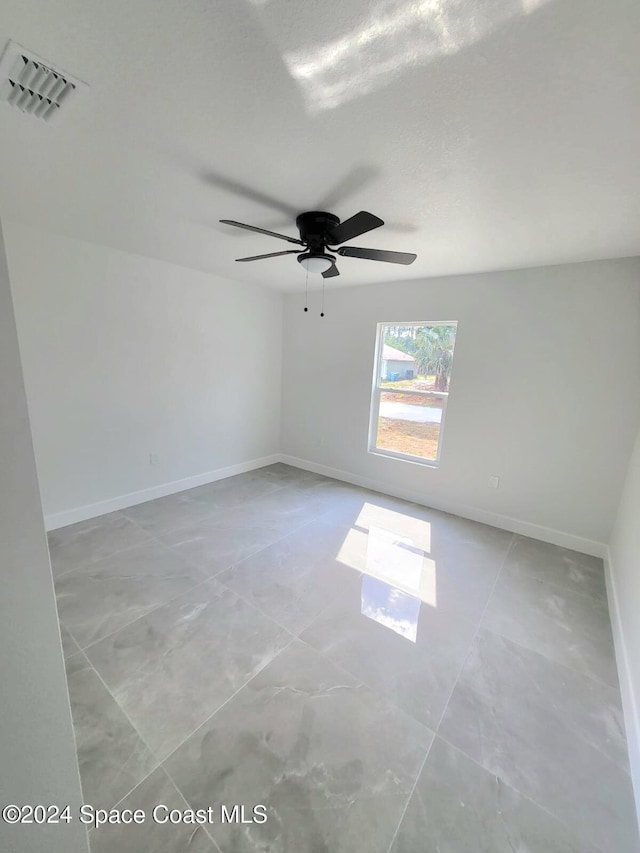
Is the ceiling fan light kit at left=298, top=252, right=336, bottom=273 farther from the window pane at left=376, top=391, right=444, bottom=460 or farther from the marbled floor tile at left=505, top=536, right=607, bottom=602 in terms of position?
the marbled floor tile at left=505, top=536, right=607, bottom=602

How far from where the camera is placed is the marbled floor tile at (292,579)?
2057 mm

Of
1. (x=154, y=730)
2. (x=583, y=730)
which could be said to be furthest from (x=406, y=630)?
(x=154, y=730)

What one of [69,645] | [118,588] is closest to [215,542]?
[118,588]

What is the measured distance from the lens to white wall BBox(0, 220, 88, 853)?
61cm

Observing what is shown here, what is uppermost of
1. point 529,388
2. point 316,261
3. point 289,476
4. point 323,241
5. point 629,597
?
point 323,241

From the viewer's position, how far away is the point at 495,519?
325cm

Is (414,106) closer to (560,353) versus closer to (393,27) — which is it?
(393,27)

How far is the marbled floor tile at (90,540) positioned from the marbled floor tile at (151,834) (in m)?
1.67

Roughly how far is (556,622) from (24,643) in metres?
2.66

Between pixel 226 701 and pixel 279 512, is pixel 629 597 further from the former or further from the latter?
pixel 279 512

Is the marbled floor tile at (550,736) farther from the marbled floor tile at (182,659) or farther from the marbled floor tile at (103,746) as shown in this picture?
the marbled floor tile at (103,746)

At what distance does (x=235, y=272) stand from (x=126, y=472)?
2.39 m

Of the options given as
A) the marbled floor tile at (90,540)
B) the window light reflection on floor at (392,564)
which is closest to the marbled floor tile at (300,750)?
the window light reflection on floor at (392,564)

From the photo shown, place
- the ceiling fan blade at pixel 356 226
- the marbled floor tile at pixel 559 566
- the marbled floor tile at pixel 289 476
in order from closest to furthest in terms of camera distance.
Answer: the ceiling fan blade at pixel 356 226 → the marbled floor tile at pixel 559 566 → the marbled floor tile at pixel 289 476
